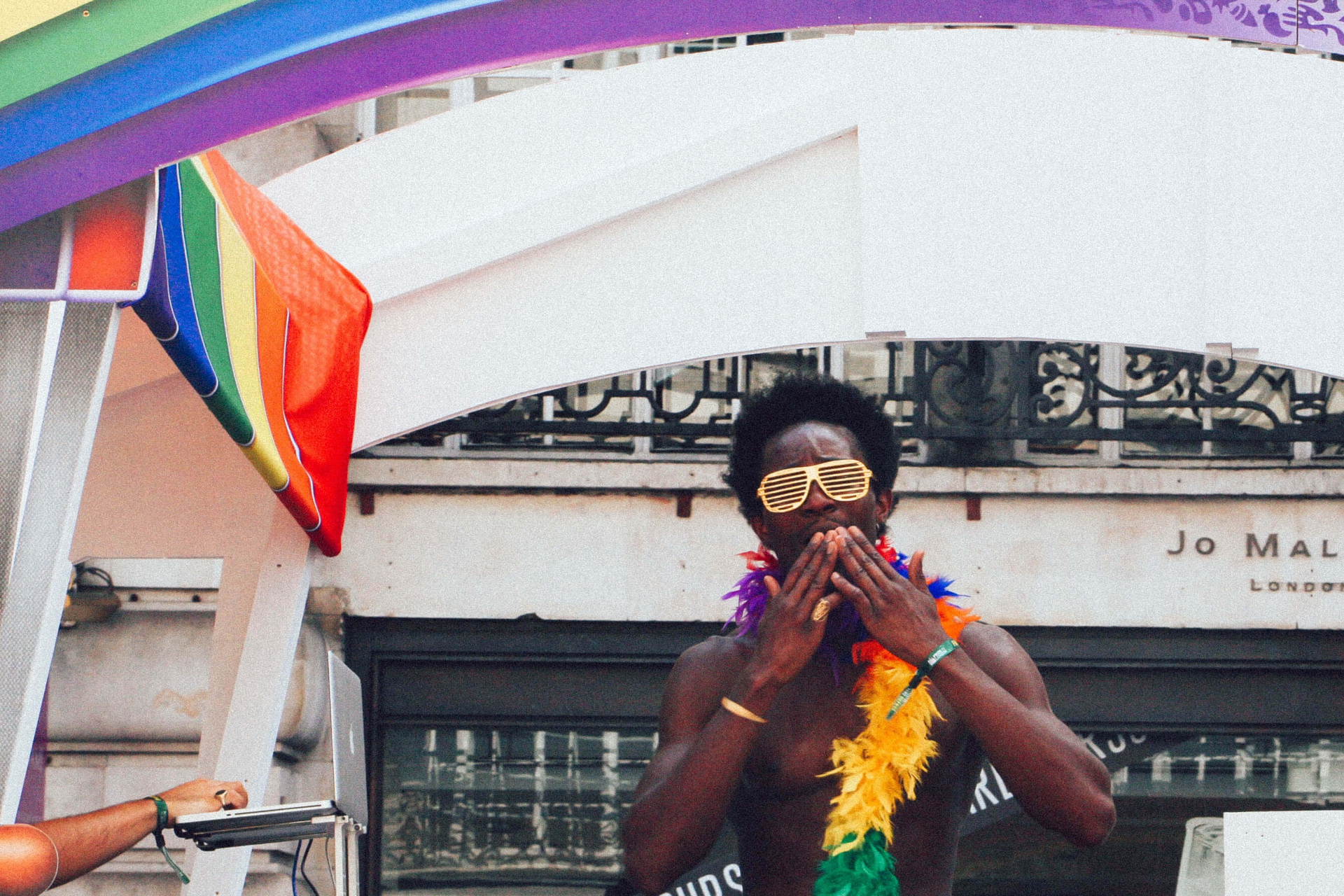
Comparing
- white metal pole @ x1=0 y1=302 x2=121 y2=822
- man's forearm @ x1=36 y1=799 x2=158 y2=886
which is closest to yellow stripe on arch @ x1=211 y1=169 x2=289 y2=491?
white metal pole @ x1=0 y1=302 x2=121 y2=822

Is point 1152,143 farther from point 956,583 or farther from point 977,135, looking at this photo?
point 956,583

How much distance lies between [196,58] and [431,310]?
1.72 m

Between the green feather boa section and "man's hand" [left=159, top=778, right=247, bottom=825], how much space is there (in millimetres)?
1102

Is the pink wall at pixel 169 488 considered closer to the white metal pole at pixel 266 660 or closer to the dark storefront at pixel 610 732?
the white metal pole at pixel 266 660

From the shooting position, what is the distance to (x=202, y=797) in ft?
8.52

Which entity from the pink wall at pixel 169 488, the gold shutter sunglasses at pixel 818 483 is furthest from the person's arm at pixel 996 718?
the pink wall at pixel 169 488

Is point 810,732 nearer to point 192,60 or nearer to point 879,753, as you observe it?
point 879,753

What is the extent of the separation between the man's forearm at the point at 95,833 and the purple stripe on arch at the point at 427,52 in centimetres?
99

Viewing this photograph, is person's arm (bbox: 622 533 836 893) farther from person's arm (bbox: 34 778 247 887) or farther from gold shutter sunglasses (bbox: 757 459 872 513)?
person's arm (bbox: 34 778 247 887)

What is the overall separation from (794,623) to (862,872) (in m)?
0.51

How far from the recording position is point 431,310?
12.7 ft

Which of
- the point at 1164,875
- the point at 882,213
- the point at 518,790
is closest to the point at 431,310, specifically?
the point at 882,213

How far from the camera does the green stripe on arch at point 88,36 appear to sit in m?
2.12

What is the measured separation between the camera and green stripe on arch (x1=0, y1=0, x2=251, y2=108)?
83.5 inches
